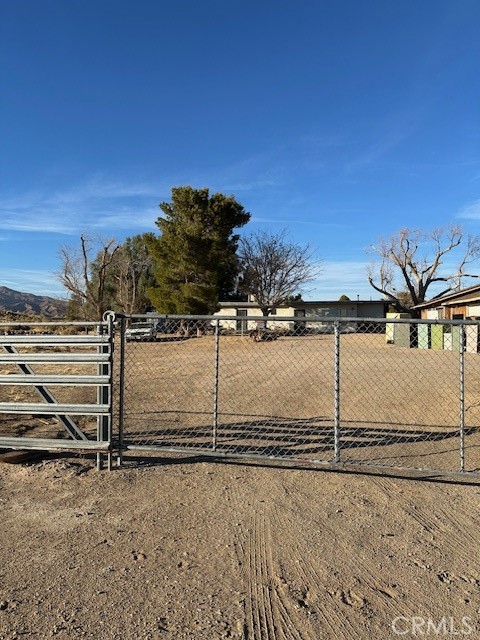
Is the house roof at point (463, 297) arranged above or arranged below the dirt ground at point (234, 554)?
above

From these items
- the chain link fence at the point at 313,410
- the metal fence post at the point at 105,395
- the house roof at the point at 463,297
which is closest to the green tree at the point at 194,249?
the house roof at the point at 463,297

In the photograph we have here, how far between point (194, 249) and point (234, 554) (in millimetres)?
30380

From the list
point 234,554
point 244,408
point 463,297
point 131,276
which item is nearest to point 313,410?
point 244,408

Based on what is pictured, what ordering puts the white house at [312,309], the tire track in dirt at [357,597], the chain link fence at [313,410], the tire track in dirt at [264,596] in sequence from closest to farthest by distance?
the tire track in dirt at [264,596] < the tire track in dirt at [357,597] < the chain link fence at [313,410] < the white house at [312,309]

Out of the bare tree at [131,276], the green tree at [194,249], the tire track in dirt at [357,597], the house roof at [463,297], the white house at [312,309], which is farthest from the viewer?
the white house at [312,309]

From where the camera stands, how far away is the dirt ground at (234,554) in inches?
97.9

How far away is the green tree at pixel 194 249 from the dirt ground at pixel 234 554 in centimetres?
2797

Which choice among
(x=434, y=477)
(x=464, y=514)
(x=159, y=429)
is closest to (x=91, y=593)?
(x=464, y=514)

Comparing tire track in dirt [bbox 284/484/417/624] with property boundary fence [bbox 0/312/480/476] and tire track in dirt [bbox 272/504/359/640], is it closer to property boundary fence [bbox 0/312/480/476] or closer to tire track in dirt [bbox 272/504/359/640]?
tire track in dirt [bbox 272/504/359/640]

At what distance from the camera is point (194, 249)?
32.7 meters

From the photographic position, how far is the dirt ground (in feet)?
8.16

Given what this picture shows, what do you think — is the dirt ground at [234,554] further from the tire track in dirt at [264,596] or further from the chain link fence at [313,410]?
the chain link fence at [313,410]

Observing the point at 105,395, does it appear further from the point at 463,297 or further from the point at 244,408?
the point at 463,297

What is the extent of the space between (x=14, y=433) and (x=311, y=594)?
4977 mm
